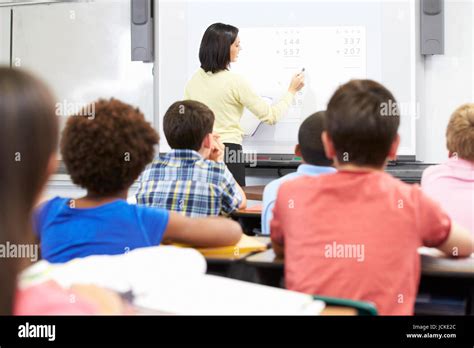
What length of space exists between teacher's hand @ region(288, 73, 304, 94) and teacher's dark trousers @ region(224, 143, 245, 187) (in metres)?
0.63

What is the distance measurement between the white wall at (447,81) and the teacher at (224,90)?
1260 millimetres

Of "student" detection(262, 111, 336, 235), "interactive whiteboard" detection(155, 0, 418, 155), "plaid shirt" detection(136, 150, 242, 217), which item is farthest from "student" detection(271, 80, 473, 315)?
"interactive whiteboard" detection(155, 0, 418, 155)

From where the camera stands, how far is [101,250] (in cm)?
166

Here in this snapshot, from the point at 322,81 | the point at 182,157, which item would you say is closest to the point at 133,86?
the point at 322,81

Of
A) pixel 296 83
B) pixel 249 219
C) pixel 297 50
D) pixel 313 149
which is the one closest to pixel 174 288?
pixel 313 149

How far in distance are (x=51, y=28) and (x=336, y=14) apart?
233cm

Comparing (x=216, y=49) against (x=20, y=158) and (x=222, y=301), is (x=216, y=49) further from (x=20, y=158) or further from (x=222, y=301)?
(x=20, y=158)

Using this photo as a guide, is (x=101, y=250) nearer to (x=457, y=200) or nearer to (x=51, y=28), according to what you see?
(x=457, y=200)

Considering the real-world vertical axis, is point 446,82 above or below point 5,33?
below

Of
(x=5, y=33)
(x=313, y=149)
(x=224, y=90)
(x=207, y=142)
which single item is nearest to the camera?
(x=313, y=149)

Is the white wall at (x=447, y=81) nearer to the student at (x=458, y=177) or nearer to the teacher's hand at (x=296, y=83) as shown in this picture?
the teacher's hand at (x=296, y=83)

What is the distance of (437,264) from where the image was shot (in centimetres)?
162

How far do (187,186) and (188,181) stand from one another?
21mm

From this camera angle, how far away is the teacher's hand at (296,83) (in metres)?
4.42
